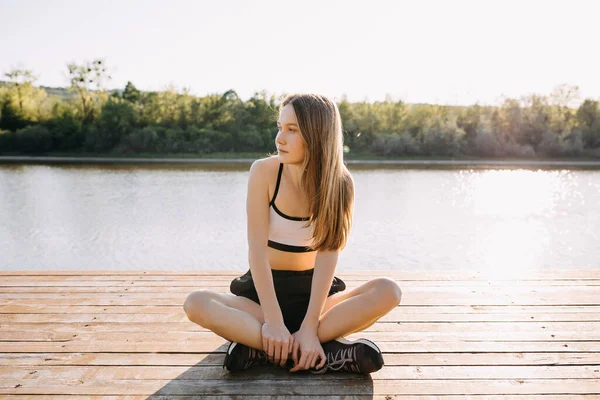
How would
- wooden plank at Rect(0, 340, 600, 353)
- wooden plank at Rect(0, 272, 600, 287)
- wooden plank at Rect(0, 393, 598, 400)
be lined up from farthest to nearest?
wooden plank at Rect(0, 272, 600, 287)
wooden plank at Rect(0, 340, 600, 353)
wooden plank at Rect(0, 393, 598, 400)

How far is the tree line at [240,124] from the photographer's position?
18.8 m

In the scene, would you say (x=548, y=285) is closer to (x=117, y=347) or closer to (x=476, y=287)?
(x=476, y=287)

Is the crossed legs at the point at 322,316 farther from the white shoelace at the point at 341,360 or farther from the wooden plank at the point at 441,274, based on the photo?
the wooden plank at the point at 441,274

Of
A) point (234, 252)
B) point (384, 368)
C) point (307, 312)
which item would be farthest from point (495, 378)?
point (234, 252)

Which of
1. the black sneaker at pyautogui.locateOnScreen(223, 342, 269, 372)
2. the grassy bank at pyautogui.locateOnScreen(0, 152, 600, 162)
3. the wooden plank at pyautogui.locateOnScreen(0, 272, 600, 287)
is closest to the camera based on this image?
the black sneaker at pyautogui.locateOnScreen(223, 342, 269, 372)

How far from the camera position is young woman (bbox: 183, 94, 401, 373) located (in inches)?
60.8

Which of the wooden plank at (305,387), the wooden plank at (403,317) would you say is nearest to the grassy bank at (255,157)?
the wooden plank at (403,317)

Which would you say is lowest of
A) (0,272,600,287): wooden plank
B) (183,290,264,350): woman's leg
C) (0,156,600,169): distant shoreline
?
(0,156,600,169): distant shoreline

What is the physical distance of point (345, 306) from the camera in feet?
5.22

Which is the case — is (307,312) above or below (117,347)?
above

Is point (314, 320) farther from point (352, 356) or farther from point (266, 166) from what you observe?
point (266, 166)

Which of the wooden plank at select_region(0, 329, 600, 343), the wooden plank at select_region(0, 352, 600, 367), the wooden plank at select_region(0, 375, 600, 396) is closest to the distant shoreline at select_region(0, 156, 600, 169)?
the wooden plank at select_region(0, 329, 600, 343)

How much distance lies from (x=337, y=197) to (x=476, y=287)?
4.18ft

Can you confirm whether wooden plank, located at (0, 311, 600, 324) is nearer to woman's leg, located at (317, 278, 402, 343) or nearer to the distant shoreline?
woman's leg, located at (317, 278, 402, 343)
